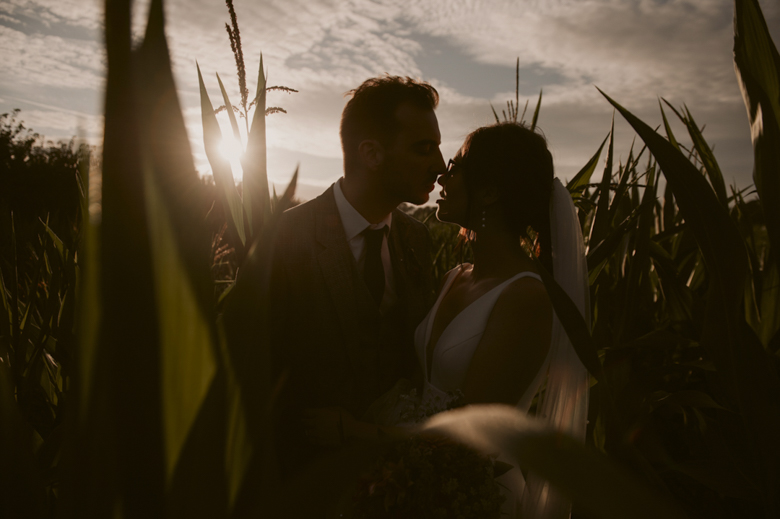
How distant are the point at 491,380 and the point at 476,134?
1.12 metres

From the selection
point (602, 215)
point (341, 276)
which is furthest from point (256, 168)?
point (341, 276)

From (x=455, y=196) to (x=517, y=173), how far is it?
0.30 m

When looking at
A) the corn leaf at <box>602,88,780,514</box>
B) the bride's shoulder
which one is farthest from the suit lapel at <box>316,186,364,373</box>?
the corn leaf at <box>602,88,780,514</box>

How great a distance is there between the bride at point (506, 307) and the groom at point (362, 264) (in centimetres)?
15

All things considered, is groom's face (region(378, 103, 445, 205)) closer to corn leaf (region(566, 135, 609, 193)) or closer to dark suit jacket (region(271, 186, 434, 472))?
dark suit jacket (region(271, 186, 434, 472))

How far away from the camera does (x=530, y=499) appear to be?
134cm

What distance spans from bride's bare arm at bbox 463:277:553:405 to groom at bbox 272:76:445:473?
55cm

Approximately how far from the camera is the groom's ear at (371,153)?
234 centimetres

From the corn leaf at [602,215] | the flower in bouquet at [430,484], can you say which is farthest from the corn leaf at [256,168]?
the corn leaf at [602,215]

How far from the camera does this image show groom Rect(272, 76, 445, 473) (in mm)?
1901

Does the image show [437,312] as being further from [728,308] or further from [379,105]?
[728,308]

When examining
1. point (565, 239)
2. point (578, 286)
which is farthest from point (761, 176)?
point (565, 239)

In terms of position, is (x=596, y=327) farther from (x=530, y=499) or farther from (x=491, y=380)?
(x=530, y=499)

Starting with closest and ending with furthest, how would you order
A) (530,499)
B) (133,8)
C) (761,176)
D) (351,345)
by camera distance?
(133,8), (761,176), (530,499), (351,345)
